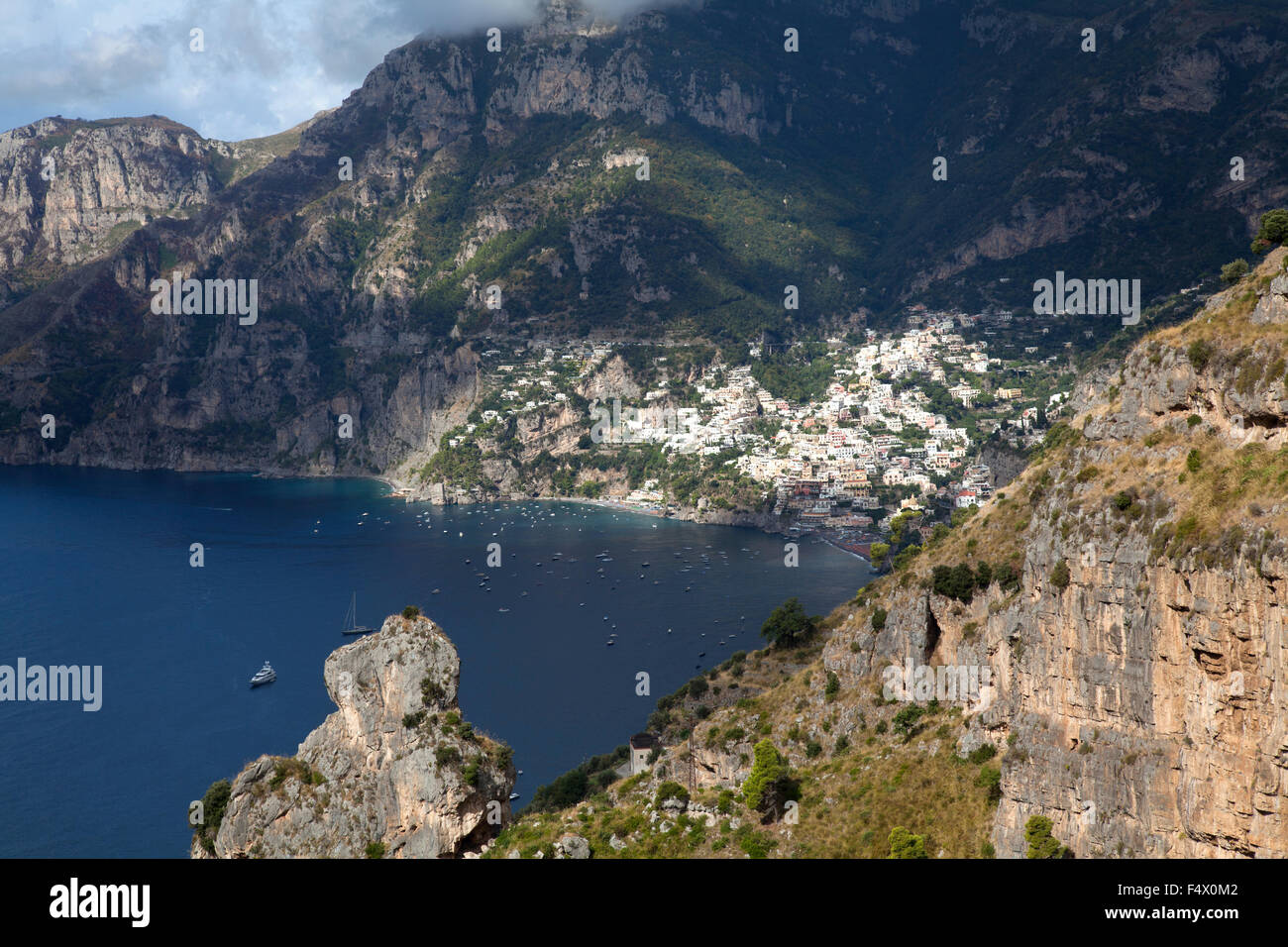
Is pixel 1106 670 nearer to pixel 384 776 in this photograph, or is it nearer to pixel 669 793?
pixel 669 793

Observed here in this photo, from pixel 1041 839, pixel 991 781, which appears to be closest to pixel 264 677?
pixel 991 781

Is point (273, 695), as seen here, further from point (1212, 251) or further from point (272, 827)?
point (1212, 251)

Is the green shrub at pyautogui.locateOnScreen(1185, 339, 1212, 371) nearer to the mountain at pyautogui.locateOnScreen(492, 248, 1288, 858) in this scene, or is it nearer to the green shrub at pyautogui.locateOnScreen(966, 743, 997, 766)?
the mountain at pyautogui.locateOnScreen(492, 248, 1288, 858)

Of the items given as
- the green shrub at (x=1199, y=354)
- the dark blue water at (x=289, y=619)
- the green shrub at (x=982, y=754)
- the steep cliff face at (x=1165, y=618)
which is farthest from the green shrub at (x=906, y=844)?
the dark blue water at (x=289, y=619)

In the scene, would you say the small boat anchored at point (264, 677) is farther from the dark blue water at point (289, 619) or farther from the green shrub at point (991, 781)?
the green shrub at point (991, 781)

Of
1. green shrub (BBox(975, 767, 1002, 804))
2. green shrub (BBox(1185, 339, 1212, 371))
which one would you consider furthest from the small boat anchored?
green shrub (BBox(1185, 339, 1212, 371))
